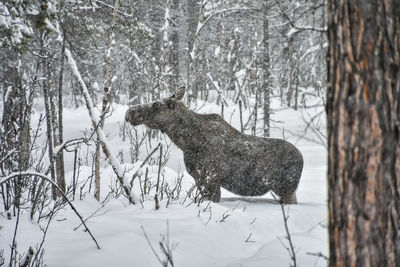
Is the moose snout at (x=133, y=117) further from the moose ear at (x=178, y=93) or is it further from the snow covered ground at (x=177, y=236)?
the snow covered ground at (x=177, y=236)

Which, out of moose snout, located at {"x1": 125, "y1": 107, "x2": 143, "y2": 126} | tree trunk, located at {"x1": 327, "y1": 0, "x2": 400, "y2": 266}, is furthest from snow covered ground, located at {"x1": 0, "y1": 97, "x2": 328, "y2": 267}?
moose snout, located at {"x1": 125, "y1": 107, "x2": 143, "y2": 126}

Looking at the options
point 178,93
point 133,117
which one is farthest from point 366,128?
point 133,117

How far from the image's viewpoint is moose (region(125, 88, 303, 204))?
5262 mm

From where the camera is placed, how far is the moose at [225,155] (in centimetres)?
526

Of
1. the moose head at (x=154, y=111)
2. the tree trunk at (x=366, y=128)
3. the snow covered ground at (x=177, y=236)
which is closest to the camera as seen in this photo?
Answer: the tree trunk at (x=366, y=128)

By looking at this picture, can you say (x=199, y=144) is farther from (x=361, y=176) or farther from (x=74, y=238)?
(x=361, y=176)

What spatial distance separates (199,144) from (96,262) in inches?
118

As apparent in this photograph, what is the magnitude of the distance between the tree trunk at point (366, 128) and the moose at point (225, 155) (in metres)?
3.55

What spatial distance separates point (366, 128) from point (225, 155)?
3.74m

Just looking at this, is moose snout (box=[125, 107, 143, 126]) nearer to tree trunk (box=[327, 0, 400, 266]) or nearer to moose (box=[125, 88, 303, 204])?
moose (box=[125, 88, 303, 204])

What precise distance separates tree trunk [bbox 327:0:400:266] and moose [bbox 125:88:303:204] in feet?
11.7

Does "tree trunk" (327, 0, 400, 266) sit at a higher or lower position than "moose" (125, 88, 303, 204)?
higher

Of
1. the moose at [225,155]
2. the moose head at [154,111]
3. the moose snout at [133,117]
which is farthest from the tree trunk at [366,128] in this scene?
the moose snout at [133,117]

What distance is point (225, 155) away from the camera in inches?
209
